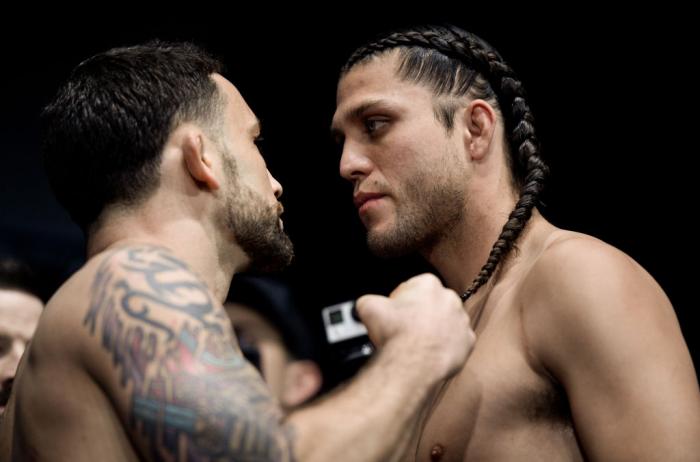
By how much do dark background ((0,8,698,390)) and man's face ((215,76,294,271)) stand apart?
1193 mm

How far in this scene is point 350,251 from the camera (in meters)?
2.98

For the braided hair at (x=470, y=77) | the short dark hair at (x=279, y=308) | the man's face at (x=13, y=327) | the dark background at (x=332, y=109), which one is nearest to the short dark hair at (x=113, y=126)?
the braided hair at (x=470, y=77)

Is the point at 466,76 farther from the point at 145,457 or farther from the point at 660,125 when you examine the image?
the point at 145,457

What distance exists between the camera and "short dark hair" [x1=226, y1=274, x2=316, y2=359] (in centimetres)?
303

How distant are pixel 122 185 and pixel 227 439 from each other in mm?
490

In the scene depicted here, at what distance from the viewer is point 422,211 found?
1.72 m

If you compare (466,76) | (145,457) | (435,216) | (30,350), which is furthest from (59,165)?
(466,76)

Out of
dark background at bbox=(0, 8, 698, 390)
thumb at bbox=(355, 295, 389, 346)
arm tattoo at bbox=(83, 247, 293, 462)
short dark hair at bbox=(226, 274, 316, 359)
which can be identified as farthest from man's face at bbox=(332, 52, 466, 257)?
short dark hair at bbox=(226, 274, 316, 359)

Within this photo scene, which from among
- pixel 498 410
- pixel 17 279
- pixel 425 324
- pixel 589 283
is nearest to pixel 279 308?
pixel 17 279

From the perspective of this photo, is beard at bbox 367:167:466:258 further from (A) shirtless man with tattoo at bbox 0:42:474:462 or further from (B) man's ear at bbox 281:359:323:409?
(B) man's ear at bbox 281:359:323:409

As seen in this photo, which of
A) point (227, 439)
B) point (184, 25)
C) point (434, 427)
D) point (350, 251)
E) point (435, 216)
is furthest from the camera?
point (350, 251)

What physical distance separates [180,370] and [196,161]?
16.6 inches

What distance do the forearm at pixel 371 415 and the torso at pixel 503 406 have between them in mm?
361

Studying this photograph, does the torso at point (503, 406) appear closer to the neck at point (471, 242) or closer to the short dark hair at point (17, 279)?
the neck at point (471, 242)
